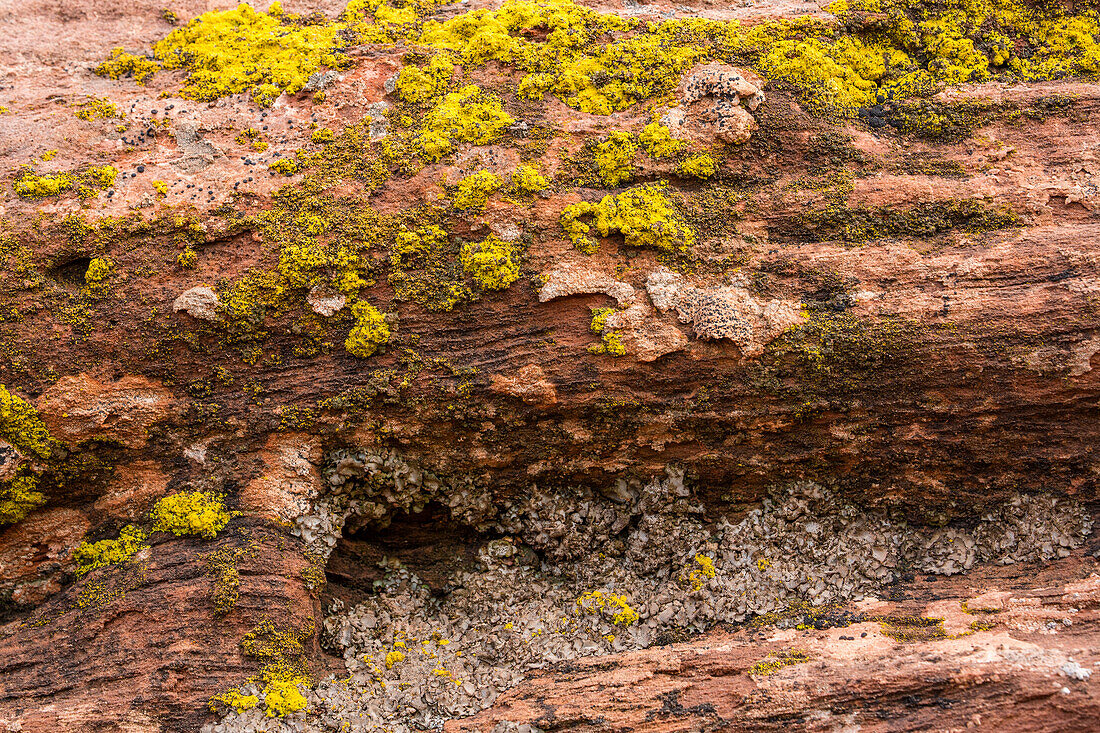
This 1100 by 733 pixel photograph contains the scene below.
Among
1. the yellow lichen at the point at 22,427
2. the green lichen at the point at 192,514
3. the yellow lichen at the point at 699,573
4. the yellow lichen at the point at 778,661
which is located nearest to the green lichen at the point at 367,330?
the green lichen at the point at 192,514

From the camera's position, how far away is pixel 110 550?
16.0 ft

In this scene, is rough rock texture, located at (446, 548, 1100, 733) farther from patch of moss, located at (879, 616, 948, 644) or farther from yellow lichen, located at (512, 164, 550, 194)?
yellow lichen, located at (512, 164, 550, 194)

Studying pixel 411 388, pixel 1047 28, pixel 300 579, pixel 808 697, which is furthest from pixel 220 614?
pixel 1047 28

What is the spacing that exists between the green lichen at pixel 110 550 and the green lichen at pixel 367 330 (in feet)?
6.73

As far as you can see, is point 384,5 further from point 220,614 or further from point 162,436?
point 220,614

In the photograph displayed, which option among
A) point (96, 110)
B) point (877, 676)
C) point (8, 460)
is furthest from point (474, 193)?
point (877, 676)

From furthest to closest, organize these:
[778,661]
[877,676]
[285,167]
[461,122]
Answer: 1. [461,122]
2. [285,167]
3. [778,661]
4. [877,676]

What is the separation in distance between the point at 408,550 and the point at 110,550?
210 cm

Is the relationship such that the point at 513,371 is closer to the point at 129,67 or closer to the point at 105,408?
the point at 105,408

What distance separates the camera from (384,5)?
19.4 ft

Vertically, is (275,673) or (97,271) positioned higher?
(97,271)

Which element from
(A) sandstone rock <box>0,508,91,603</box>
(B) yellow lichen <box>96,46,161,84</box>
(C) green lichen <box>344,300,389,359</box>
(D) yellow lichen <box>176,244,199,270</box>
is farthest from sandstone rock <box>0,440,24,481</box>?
(B) yellow lichen <box>96,46,161,84</box>

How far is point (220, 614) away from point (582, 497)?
8.70 ft

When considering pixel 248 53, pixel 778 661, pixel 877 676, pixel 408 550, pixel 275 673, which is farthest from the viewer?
pixel 248 53
